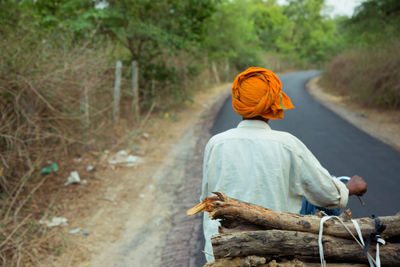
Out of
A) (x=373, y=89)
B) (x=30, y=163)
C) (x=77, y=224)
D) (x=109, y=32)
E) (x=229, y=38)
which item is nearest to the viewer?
(x=77, y=224)

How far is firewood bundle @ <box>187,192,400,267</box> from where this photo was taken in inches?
60.4

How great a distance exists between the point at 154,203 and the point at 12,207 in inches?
87.0

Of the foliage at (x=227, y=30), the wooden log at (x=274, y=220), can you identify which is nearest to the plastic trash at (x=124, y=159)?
the wooden log at (x=274, y=220)

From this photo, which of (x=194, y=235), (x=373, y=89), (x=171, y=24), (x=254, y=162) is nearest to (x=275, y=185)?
(x=254, y=162)

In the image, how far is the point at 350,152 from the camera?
729 centimetres

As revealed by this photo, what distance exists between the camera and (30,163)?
5.66 meters

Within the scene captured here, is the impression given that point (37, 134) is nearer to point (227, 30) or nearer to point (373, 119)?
point (373, 119)

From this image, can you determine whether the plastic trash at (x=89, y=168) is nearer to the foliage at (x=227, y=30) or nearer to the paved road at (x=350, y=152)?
the paved road at (x=350, y=152)

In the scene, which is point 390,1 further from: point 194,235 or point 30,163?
point 30,163

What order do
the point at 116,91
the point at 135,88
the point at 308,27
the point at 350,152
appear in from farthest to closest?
the point at 308,27 < the point at 135,88 < the point at 116,91 < the point at 350,152

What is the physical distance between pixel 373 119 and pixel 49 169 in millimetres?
9777

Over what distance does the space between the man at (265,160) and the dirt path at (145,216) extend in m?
2.35

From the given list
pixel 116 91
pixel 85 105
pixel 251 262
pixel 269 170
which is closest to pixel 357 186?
pixel 269 170

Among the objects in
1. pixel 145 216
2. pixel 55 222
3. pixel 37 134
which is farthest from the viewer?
pixel 37 134
